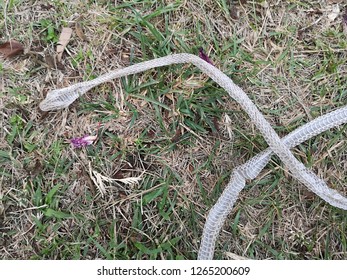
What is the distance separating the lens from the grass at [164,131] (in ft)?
7.27

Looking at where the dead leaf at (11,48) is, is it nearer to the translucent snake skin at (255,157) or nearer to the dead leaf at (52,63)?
the dead leaf at (52,63)

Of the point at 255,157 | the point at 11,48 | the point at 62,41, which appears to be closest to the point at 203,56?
the point at 255,157

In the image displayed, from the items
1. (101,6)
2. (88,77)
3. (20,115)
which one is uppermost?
(101,6)

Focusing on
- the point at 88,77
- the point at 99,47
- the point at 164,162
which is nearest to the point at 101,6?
the point at 99,47

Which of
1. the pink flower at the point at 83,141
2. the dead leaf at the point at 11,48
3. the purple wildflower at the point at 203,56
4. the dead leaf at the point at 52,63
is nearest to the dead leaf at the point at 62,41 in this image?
the dead leaf at the point at 52,63

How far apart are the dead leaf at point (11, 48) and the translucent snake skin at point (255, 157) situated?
33cm

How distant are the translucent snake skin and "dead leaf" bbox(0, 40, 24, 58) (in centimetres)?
33

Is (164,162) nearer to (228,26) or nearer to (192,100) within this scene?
(192,100)

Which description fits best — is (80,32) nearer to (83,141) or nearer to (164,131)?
(83,141)

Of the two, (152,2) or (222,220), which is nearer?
(222,220)

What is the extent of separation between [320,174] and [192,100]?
723mm

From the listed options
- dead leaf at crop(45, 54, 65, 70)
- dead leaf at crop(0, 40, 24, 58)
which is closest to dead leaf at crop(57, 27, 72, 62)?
dead leaf at crop(45, 54, 65, 70)

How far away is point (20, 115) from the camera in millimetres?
2273

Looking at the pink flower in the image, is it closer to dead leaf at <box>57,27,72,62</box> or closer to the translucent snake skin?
the translucent snake skin
